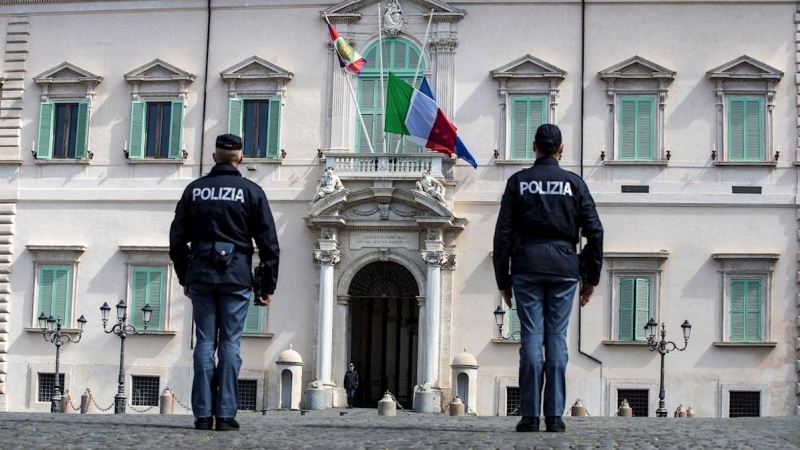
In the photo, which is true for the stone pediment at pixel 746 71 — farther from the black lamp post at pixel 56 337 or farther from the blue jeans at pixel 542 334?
the blue jeans at pixel 542 334

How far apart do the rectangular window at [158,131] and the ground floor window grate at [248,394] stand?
6.23m

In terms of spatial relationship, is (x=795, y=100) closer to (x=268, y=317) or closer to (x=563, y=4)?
(x=563, y=4)

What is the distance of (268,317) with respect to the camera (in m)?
35.6

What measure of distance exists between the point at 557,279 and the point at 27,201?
26.7 m

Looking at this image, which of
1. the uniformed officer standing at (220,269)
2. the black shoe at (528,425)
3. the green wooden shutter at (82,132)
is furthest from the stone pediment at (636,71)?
the black shoe at (528,425)

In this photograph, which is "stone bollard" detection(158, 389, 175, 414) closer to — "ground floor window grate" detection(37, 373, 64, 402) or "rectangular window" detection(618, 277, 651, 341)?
"ground floor window grate" detection(37, 373, 64, 402)

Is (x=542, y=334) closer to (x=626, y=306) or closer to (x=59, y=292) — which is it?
(x=626, y=306)

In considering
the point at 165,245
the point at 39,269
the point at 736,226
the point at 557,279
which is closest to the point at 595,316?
the point at 736,226

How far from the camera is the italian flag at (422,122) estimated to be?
33.8m

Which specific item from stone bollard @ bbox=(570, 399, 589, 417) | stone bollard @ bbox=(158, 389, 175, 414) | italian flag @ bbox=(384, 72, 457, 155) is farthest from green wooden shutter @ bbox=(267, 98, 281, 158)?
stone bollard @ bbox=(570, 399, 589, 417)

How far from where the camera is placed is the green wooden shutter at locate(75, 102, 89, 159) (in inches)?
1448

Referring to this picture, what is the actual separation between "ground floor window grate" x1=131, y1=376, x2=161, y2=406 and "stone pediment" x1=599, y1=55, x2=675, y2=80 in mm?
13789

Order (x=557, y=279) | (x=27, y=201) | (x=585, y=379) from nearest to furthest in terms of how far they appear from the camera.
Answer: (x=557, y=279), (x=585, y=379), (x=27, y=201)

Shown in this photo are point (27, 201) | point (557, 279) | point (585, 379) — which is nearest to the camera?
point (557, 279)
